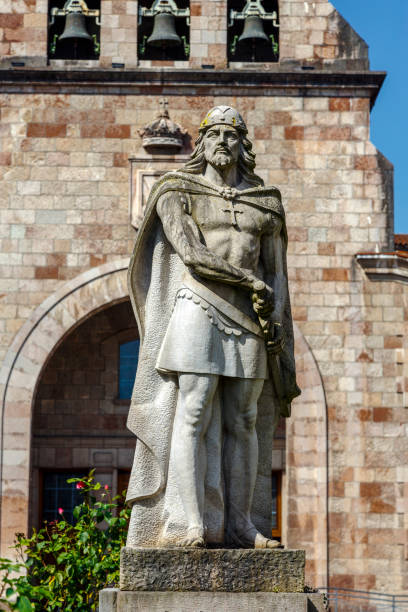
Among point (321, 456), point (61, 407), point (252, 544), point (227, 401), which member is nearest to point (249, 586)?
point (252, 544)

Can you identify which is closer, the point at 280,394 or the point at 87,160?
the point at 280,394

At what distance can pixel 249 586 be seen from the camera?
6.36 m

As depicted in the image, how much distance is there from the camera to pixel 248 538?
668 centimetres

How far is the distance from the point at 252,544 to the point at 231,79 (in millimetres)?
12237

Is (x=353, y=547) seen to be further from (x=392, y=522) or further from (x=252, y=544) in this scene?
(x=252, y=544)

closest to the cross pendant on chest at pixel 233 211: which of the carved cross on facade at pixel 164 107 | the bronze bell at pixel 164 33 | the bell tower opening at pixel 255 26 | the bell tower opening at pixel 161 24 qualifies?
the carved cross on facade at pixel 164 107

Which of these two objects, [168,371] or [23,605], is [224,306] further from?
[23,605]

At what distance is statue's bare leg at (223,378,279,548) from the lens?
266 inches

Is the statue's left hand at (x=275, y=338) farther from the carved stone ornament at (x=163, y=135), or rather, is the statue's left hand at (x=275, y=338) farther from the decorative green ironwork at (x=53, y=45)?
the decorative green ironwork at (x=53, y=45)

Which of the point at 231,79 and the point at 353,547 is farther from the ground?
the point at 231,79

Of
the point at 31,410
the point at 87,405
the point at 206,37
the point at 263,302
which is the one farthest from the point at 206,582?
the point at 87,405

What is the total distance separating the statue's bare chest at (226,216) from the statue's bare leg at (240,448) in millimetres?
826

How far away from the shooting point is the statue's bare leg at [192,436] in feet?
21.6

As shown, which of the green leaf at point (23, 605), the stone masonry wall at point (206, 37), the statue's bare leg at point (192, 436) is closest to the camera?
the green leaf at point (23, 605)
